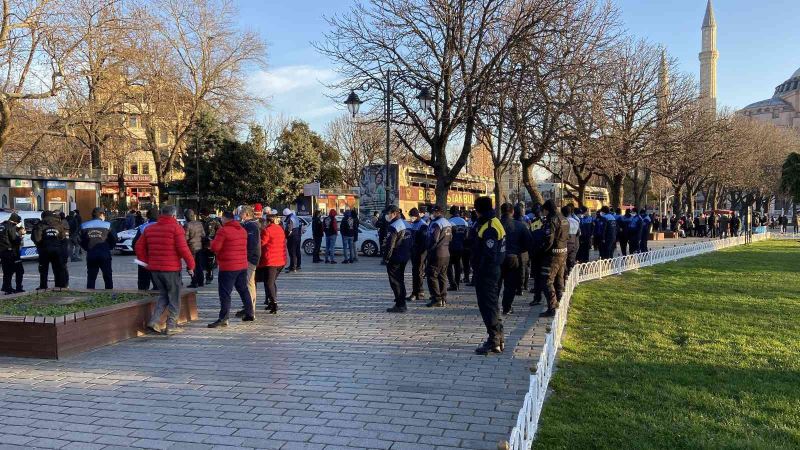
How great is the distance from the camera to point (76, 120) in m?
29.5

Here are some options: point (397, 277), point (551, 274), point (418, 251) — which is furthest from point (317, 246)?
point (551, 274)

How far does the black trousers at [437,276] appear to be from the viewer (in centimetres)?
1007

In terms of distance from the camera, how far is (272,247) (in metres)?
9.45

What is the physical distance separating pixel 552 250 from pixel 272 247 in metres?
4.63

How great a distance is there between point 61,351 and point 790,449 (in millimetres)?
7353

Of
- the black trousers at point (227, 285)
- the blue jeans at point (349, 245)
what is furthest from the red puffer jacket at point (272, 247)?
the blue jeans at point (349, 245)

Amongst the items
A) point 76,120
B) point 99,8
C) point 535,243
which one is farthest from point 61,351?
point 76,120

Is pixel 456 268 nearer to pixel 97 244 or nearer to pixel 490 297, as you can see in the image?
pixel 490 297

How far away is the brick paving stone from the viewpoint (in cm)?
448

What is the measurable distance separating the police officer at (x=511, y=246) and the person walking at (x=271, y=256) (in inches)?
147

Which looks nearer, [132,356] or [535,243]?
[132,356]

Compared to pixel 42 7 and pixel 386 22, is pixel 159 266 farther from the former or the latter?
pixel 42 7

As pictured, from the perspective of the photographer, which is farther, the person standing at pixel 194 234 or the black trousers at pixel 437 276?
the person standing at pixel 194 234

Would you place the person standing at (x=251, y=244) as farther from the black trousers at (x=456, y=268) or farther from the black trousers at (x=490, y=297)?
the black trousers at (x=456, y=268)
